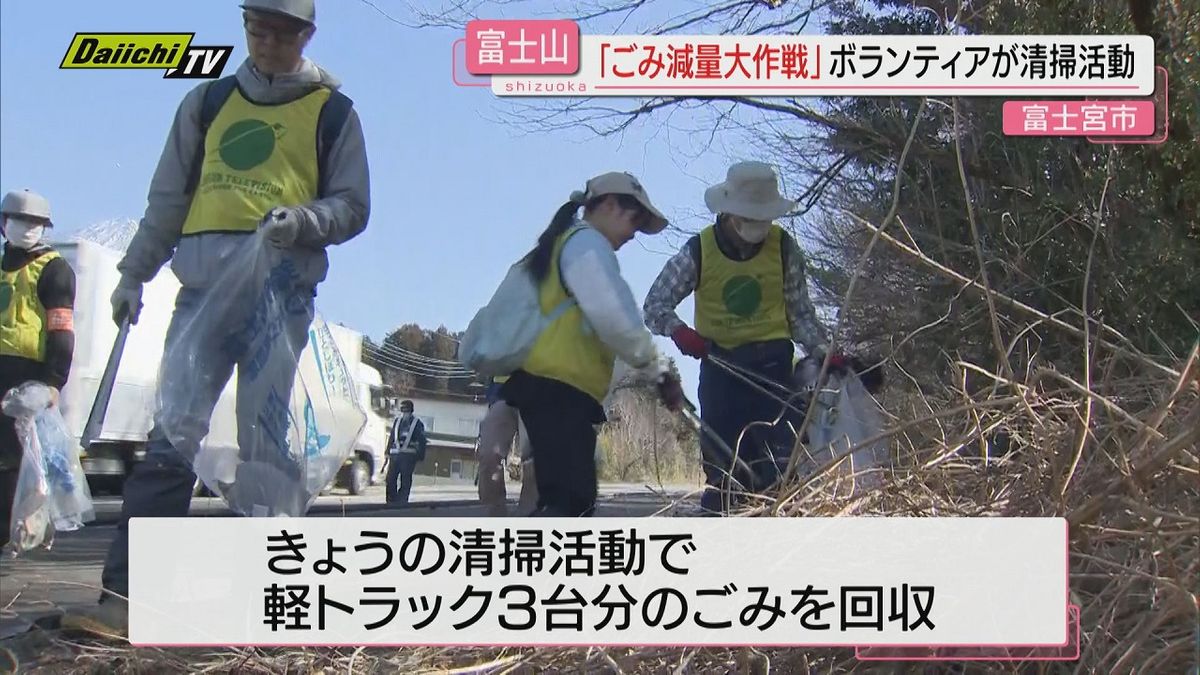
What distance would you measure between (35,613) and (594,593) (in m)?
1.24

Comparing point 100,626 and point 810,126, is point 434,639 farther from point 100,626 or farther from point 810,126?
point 810,126

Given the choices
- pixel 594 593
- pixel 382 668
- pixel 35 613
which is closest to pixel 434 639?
pixel 382 668

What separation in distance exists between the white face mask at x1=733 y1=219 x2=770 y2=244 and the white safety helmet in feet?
5.97

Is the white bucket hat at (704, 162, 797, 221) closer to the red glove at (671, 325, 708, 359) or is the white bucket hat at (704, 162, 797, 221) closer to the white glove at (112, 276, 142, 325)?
the red glove at (671, 325, 708, 359)

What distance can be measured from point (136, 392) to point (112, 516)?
0.29 m

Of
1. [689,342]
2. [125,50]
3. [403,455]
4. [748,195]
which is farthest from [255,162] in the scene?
[748,195]

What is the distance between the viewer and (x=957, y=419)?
211cm

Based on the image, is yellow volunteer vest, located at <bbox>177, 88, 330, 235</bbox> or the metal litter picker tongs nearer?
yellow volunteer vest, located at <bbox>177, 88, 330, 235</bbox>

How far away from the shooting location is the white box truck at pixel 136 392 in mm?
2375

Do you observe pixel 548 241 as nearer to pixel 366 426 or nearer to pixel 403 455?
pixel 366 426

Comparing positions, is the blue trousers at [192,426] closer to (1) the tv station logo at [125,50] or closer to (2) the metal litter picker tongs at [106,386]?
(2) the metal litter picker tongs at [106,386]

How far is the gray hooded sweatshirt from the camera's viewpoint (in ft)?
7.45
